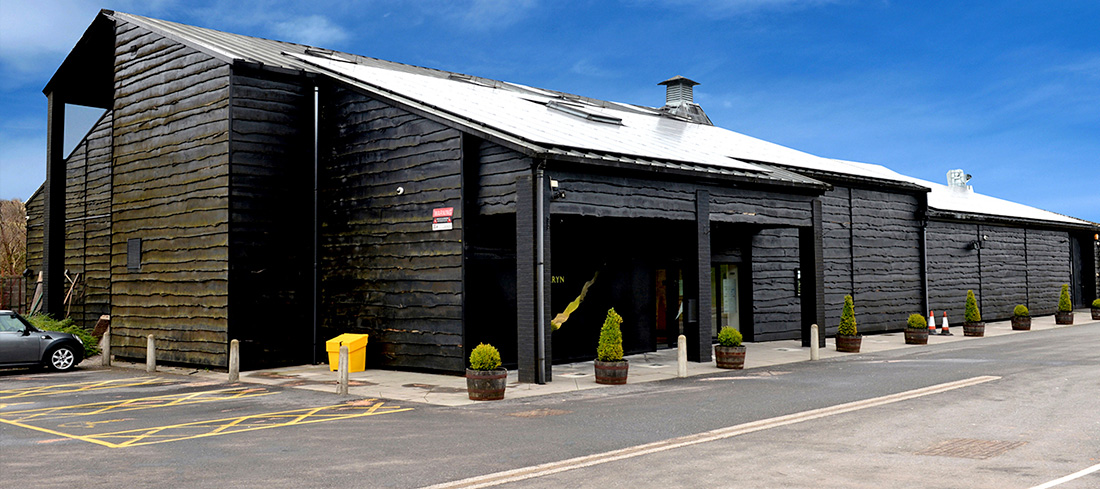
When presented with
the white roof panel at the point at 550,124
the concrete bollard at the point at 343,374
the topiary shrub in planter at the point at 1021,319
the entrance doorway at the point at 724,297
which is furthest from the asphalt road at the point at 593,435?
the topiary shrub in planter at the point at 1021,319

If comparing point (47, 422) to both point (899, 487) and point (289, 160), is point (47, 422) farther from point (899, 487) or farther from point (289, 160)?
point (899, 487)

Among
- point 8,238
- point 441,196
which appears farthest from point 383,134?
point 8,238

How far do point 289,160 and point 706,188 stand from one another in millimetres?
9535

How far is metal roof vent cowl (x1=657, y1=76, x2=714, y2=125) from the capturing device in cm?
3291

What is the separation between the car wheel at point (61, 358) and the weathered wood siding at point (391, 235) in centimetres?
601

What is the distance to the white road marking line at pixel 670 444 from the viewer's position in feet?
23.2

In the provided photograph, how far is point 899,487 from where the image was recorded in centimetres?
657

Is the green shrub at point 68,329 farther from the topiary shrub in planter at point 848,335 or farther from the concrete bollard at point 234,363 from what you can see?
the topiary shrub in planter at point 848,335

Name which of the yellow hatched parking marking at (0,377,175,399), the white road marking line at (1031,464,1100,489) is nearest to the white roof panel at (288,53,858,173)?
the yellow hatched parking marking at (0,377,175,399)

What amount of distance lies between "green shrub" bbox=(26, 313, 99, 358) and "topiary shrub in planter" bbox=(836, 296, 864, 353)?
783 inches

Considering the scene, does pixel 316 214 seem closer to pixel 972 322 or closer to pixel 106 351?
pixel 106 351

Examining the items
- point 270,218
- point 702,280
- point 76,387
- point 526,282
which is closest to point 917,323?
point 702,280

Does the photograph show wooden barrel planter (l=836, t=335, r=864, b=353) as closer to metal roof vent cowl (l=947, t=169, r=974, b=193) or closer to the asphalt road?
the asphalt road

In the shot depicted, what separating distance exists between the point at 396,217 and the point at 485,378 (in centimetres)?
571
